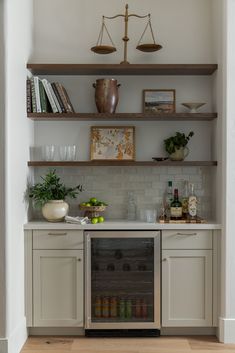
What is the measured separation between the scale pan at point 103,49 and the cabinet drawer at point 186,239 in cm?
151

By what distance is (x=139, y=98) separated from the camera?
14.0 feet

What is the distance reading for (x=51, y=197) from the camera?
397 cm

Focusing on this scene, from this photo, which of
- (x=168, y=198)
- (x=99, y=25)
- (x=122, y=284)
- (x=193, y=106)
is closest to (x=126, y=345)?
(x=122, y=284)

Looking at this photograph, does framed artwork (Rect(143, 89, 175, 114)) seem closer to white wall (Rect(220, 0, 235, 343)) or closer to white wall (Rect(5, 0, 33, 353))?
white wall (Rect(220, 0, 235, 343))

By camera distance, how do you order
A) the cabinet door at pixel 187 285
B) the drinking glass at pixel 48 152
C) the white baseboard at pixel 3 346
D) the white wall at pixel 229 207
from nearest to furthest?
the white baseboard at pixel 3 346 → the white wall at pixel 229 207 → the cabinet door at pixel 187 285 → the drinking glass at pixel 48 152

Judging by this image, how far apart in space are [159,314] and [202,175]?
121 centimetres

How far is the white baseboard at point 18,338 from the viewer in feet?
11.2

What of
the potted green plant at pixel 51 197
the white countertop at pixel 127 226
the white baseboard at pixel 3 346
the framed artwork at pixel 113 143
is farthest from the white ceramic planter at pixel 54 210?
the white baseboard at pixel 3 346

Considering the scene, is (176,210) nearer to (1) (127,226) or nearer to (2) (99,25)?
(1) (127,226)

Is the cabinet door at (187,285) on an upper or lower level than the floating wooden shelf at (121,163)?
lower

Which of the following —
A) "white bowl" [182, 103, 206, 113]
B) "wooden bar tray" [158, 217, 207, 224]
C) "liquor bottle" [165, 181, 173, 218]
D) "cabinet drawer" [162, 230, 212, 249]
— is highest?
"white bowl" [182, 103, 206, 113]

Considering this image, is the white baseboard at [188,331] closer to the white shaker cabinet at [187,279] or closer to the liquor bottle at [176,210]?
the white shaker cabinet at [187,279]

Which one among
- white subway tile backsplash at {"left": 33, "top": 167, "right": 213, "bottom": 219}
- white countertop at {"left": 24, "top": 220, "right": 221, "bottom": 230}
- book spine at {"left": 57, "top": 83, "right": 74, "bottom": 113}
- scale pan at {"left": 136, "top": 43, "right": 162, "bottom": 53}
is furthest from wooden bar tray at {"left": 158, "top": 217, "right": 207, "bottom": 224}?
scale pan at {"left": 136, "top": 43, "right": 162, "bottom": 53}

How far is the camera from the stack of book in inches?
156
